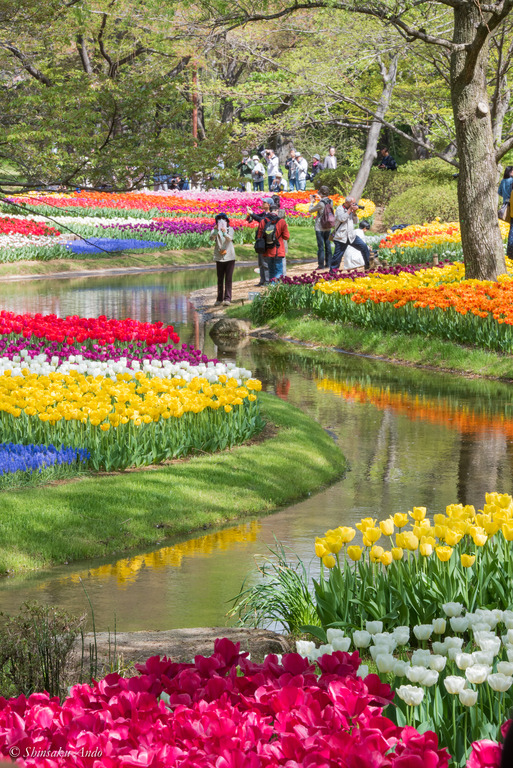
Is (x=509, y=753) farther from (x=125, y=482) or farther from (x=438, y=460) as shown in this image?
(x=438, y=460)

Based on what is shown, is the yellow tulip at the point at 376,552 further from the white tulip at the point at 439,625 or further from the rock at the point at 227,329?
the rock at the point at 227,329

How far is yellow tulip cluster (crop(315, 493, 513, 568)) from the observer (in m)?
4.37

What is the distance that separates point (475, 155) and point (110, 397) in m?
8.93

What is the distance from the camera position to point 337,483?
8.70m

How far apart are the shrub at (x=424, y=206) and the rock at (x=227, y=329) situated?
48.4 ft

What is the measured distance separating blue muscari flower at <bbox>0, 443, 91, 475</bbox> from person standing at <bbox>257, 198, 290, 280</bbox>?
11.7 metres

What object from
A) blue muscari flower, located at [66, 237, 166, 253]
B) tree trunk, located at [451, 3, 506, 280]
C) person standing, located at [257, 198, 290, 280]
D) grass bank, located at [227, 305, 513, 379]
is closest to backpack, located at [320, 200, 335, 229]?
person standing, located at [257, 198, 290, 280]

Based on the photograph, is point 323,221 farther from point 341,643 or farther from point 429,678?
point 429,678

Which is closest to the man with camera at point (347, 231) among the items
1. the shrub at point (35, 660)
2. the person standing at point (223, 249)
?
the person standing at point (223, 249)

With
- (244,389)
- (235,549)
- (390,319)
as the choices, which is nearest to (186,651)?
(235,549)

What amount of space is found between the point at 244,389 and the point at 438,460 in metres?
1.90

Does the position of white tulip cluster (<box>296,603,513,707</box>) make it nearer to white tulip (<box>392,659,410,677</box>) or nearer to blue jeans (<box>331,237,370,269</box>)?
white tulip (<box>392,659,410,677</box>)

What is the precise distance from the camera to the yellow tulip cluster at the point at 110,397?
8289 millimetres

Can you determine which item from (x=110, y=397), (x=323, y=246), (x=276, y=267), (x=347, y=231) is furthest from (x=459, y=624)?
(x=323, y=246)
